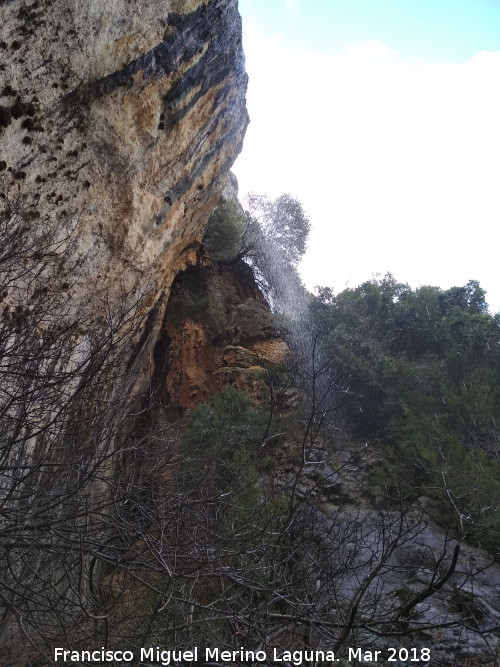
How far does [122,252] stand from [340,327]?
31.8 ft

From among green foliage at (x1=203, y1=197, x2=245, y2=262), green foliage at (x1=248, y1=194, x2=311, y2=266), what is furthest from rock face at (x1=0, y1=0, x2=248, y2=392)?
green foliage at (x1=248, y1=194, x2=311, y2=266)

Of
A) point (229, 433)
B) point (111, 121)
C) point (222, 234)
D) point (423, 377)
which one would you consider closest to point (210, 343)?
point (222, 234)

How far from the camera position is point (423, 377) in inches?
523

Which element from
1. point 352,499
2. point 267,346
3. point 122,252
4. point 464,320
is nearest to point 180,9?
point 122,252

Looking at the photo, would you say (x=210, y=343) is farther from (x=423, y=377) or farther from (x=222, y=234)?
(x=423, y=377)

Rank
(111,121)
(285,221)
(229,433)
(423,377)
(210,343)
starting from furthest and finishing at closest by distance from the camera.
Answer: (285,221)
(210,343)
(423,377)
(229,433)
(111,121)

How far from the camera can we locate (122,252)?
7.43 metres

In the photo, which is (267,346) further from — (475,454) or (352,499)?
(475,454)

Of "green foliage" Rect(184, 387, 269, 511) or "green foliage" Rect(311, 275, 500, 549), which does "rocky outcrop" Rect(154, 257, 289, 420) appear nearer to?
"green foliage" Rect(184, 387, 269, 511)

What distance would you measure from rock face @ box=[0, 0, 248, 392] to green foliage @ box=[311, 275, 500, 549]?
488 centimetres

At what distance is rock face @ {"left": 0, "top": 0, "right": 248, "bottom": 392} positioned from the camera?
5480 millimetres

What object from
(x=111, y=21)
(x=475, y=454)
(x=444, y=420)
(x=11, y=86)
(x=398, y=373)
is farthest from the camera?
(x=398, y=373)

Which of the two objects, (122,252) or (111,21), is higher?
(111,21)

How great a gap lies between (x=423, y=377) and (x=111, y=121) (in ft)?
35.0
